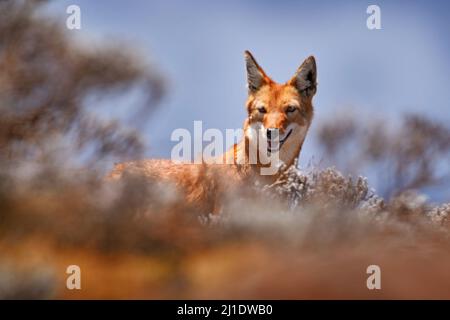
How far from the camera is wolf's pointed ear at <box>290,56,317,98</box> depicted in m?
9.38

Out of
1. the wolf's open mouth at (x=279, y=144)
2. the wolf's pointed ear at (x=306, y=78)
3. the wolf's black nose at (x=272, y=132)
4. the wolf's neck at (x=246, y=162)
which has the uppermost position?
the wolf's pointed ear at (x=306, y=78)

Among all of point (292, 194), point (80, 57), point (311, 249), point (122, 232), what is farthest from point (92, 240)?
point (80, 57)

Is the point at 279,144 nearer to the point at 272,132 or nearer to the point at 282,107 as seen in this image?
the point at 272,132

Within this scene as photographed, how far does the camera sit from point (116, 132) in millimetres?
10148

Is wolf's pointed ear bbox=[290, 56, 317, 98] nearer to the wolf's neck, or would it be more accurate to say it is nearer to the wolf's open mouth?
the wolf's open mouth

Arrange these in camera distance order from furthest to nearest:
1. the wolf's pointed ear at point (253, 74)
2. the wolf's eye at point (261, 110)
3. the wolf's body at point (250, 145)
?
1. the wolf's pointed ear at point (253, 74)
2. the wolf's eye at point (261, 110)
3. the wolf's body at point (250, 145)

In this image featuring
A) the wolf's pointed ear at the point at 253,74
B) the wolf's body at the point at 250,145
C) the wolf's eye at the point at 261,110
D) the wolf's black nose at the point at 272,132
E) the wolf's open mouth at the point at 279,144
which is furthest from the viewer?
the wolf's pointed ear at the point at 253,74

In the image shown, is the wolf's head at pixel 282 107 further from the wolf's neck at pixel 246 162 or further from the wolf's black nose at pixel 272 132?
the wolf's neck at pixel 246 162

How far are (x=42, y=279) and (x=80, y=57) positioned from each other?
5477 millimetres

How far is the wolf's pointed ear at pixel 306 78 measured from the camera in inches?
369

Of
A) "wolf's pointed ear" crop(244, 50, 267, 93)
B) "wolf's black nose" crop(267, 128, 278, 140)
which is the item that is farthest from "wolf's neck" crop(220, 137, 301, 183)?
"wolf's pointed ear" crop(244, 50, 267, 93)

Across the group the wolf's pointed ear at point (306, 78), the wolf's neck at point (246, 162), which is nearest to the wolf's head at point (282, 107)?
the wolf's pointed ear at point (306, 78)

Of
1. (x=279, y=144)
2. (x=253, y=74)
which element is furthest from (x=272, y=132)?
(x=253, y=74)
